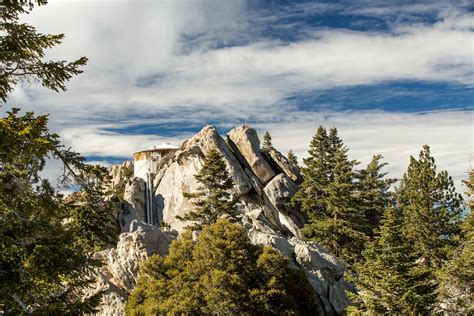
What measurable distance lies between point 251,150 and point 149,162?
633 inches

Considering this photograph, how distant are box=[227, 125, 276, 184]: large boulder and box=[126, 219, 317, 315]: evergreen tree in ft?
100

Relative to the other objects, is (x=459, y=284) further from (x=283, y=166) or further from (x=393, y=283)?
(x=283, y=166)

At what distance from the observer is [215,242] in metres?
25.3

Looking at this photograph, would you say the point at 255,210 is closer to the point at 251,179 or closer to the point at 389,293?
the point at 251,179

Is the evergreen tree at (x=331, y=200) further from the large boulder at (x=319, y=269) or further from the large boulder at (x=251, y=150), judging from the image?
the large boulder at (x=319, y=269)

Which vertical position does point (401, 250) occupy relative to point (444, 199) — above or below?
below

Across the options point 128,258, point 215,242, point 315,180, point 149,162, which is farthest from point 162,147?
point 215,242

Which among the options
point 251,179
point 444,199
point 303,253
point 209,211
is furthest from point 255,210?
point 444,199

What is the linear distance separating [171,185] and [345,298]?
32.0m

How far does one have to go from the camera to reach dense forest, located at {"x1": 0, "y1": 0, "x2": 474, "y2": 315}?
35.9 ft

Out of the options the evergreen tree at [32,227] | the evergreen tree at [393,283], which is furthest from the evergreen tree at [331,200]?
the evergreen tree at [32,227]

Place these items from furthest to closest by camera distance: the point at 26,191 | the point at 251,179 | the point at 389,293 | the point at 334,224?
1. the point at 251,179
2. the point at 334,224
3. the point at 389,293
4. the point at 26,191

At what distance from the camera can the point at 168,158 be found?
61875mm

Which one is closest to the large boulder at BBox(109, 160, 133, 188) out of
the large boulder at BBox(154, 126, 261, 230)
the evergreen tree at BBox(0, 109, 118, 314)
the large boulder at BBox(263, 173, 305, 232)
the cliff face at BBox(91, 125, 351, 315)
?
the cliff face at BBox(91, 125, 351, 315)
